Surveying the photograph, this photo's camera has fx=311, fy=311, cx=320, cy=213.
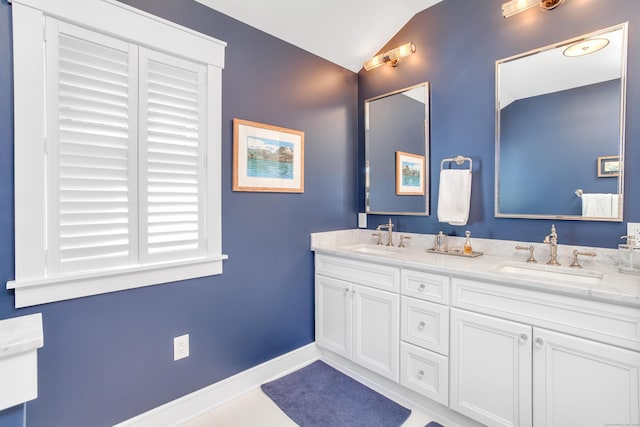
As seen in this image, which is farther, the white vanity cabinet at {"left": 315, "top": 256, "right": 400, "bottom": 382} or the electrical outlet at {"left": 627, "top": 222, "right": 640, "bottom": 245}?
the white vanity cabinet at {"left": 315, "top": 256, "right": 400, "bottom": 382}

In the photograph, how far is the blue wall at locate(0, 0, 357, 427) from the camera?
1431 millimetres

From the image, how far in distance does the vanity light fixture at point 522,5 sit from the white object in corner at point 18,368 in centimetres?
271

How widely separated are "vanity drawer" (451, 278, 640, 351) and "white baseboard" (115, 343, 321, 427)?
1.30 metres

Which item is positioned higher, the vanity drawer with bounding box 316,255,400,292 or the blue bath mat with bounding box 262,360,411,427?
the vanity drawer with bounding box 316,255,400,292

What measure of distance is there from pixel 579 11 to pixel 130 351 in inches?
120

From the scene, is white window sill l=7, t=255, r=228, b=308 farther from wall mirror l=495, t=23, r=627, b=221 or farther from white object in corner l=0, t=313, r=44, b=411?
wall mirror l=495, t=23, r=627, b=221

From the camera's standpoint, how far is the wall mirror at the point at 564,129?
163 centimetres

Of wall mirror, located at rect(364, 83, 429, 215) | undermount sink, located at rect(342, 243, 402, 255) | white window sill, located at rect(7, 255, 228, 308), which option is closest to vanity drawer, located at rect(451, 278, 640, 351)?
undermount sink, located at rect(342, 243, 402, 255)

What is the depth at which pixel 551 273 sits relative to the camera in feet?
5.49

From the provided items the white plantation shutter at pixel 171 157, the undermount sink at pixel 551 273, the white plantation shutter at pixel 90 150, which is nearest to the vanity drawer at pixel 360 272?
the undermount sink at pixel 551 273

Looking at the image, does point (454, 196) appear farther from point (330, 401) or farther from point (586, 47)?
point (330, 401)

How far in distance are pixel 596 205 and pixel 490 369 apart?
106cm

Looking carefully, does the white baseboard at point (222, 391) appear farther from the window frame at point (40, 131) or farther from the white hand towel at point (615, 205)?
the white hand towel at point (615, 205)

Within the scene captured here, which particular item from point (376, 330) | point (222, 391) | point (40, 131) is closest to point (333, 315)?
point (376, 330)
